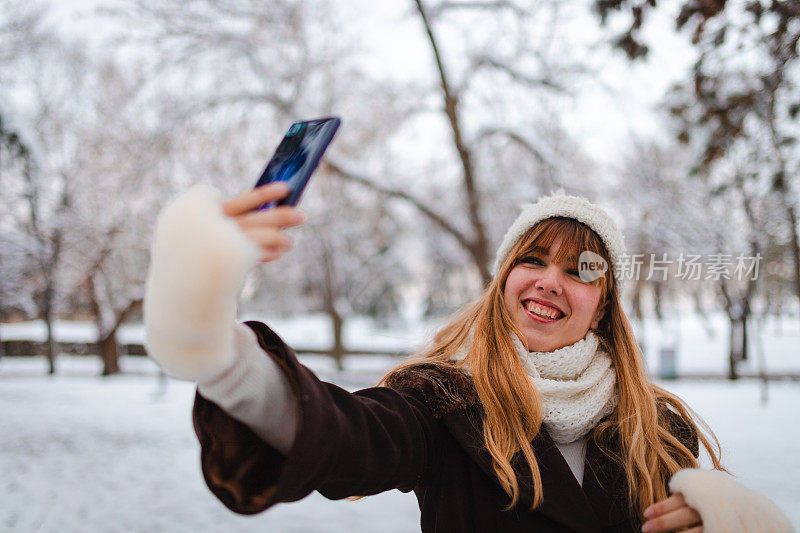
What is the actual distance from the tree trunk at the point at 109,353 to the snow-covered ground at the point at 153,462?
187cm

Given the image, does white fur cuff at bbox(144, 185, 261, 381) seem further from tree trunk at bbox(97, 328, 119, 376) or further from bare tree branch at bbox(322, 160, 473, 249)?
tree trunk at bbox(97, 328, 119, 376)

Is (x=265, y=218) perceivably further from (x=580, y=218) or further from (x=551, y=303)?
(x=580, y=218)

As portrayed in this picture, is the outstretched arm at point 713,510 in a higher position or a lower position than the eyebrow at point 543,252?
lower

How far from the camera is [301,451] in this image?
0.92 metres

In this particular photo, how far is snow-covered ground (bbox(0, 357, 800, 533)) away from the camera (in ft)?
15.4

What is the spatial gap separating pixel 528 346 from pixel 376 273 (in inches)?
707

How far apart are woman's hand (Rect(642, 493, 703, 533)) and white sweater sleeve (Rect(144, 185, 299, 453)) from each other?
105 cm

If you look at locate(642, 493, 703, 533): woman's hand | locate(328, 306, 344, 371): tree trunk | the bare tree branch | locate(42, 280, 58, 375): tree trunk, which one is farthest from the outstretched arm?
locate(42, 280, 58, 375): tree trunk

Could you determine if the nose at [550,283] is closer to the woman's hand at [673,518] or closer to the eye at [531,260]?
the eye at [531,260]

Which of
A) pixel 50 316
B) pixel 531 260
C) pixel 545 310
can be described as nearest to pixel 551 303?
pixel 545 310

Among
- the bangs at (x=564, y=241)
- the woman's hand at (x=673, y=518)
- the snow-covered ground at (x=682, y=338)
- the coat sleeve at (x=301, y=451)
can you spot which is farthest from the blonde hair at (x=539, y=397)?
the snow-covered ground at (x=682, y=338)

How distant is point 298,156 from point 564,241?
1.08m

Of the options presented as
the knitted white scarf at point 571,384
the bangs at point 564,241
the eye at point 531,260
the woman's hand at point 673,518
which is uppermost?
the bangs at point 564,241

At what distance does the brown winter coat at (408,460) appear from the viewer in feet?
3.10
